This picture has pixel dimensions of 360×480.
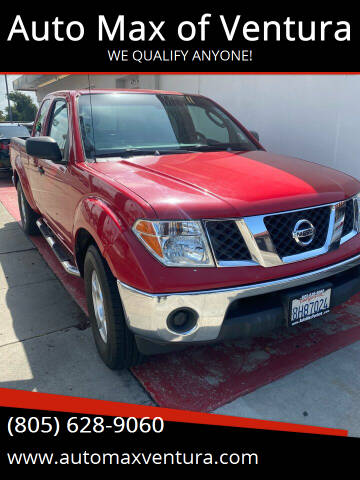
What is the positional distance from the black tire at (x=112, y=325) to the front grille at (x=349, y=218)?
4.86 feet

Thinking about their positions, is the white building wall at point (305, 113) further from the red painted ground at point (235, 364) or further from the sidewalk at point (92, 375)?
the sidewalk at point (92, 375)

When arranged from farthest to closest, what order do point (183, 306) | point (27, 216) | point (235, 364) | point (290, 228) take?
1. point (27, 216)
2. point (235, 364)
3. point (290, 228)
4. point (183, 306)

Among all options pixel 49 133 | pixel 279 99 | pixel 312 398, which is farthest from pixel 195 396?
pixel 279 99

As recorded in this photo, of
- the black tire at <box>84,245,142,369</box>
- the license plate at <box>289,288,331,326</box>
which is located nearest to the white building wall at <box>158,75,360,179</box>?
the license plate at <box>289,288,331,326</box>

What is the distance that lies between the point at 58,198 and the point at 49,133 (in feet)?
3.18

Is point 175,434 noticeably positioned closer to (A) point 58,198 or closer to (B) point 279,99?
(A) point 58,198

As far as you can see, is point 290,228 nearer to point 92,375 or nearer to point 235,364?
point 235,364

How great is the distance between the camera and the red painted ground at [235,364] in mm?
2473

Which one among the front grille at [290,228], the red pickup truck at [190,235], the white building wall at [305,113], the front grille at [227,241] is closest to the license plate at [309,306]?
the red pickup truck at [190,235]

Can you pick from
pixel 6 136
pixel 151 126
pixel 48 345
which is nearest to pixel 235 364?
pixel 48 345

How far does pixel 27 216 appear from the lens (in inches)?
213

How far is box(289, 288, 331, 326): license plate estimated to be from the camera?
2305 mm

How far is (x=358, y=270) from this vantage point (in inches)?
106

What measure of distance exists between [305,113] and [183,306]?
167 inches
